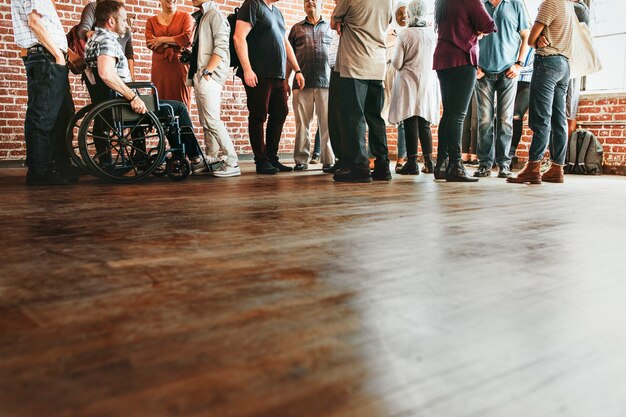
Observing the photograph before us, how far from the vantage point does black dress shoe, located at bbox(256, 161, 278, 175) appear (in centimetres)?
402

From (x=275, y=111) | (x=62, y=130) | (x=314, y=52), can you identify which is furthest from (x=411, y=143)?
(x=62, y=130)

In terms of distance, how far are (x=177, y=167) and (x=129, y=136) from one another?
1.10 feet

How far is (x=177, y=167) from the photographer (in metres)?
3.36

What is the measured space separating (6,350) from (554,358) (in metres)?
0.67

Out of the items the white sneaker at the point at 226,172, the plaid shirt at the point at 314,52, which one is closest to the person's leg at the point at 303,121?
the plaid shirt at the point at 314,52

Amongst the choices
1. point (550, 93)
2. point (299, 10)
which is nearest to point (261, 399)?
point (550, 93)

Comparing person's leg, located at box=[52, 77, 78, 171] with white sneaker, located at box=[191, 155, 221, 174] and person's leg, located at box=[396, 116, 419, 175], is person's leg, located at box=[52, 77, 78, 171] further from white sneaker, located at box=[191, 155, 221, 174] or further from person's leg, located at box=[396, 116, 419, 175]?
person's leg, located at box=[396, 116, 419, 175]

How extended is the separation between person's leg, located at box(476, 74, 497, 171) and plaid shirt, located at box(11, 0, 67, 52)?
9.34 ft

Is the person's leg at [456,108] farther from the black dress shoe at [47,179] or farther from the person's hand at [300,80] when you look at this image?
the black dress shoe at [47,179]

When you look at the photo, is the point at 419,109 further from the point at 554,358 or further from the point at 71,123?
the point at 554,358

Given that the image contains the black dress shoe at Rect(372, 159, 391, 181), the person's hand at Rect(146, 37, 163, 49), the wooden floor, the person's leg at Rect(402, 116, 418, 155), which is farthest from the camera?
the person's hand at Rect(146, 37, 163, 49)

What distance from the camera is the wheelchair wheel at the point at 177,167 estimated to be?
130 inches

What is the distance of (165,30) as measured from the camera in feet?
14.4

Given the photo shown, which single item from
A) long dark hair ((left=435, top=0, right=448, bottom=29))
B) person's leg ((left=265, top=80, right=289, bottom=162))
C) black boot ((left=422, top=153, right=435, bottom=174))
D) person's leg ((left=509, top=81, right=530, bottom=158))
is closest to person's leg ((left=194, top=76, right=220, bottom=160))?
person's leg ((left=265, top=80, right=289, bottom=162))
